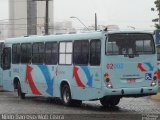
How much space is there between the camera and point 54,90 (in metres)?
22.6

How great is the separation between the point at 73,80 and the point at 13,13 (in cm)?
9807

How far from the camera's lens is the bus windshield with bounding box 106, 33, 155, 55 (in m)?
19.2

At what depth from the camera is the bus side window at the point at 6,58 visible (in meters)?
27.1

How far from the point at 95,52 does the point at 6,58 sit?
894 centimetres

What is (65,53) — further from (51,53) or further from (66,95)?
(66,95)

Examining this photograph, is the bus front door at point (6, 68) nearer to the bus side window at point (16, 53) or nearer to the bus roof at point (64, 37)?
the bus side window at point (16, 53)

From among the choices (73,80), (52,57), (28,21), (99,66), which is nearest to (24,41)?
(52,57)

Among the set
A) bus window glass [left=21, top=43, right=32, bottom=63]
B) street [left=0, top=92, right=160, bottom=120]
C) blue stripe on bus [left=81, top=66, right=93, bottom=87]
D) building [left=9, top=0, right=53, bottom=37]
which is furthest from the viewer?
building [left=9, top=0, right=53, bottom=37]

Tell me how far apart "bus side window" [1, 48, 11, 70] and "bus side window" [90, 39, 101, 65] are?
319 inches

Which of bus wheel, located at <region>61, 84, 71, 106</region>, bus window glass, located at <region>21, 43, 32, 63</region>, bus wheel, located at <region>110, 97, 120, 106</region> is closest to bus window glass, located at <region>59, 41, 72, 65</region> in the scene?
bus wheel, located at <region>61, 84, 71, 106</region>

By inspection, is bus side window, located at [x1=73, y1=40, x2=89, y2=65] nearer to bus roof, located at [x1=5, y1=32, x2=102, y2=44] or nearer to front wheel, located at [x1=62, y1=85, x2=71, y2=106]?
bus roof, located at [x1=5, y1=32, x2=102, y2=44]

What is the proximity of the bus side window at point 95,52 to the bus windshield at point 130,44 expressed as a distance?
1.22 ft

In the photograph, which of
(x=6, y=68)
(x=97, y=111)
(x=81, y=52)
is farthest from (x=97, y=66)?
(x=6, y=68)

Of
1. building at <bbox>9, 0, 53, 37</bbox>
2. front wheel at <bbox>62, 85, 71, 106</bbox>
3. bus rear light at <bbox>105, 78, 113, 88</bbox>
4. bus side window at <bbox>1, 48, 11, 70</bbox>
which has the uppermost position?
building at <bbox>9, 0, 53, 37</bbox>
